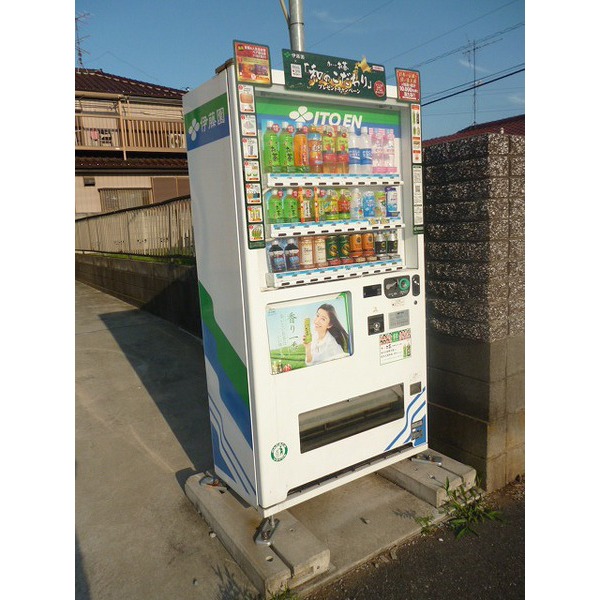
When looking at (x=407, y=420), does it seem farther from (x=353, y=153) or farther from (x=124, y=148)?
(x=124, y=148)

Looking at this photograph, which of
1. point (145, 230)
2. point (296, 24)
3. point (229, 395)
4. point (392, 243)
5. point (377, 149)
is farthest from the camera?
point (145, 230)

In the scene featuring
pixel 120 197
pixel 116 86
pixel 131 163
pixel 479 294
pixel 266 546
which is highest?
pixel 116 86

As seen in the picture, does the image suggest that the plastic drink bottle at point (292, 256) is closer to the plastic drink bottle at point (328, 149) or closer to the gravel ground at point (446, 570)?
the plastic drink bottle at point (328, 149)

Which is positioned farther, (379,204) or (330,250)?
(379,204)

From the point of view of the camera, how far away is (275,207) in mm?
2984

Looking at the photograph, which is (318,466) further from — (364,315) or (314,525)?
(364,315)

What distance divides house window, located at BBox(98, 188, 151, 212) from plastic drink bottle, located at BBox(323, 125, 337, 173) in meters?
13.4

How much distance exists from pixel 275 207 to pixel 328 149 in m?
0.55

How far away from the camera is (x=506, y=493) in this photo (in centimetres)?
346

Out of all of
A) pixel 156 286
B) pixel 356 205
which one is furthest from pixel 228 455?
pixel 156 286

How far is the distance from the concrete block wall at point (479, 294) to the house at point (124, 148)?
41.7 feet

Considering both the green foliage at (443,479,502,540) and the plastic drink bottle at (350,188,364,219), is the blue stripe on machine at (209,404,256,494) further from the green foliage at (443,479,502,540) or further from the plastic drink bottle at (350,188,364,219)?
the plastic drink bottle at (350,188,364,219)

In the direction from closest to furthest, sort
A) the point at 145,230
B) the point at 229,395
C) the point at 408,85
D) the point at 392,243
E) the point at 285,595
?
the point at 285,595 → the point at 229,395 → the point at 408,85 → the point at 392,243 → the point at 145,230

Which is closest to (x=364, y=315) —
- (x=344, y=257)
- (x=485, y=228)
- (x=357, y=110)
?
(x=344, y=257)
